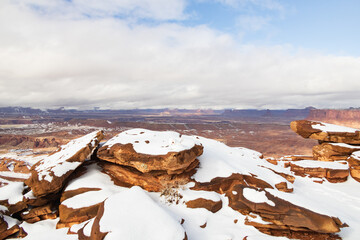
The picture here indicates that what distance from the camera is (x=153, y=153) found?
12836mm

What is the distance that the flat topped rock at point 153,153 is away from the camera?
12414mm

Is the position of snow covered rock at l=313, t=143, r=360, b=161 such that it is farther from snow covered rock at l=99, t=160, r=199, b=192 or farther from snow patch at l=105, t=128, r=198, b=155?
snow covered rock at l=99, t=160, r=199, b=192

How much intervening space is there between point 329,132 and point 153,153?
22560mm

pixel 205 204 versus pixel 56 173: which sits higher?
pixel 56 173

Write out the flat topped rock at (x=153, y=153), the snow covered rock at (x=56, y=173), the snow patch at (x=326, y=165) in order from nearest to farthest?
1. the snow covered rock at (x=56, y=173)
2. the flat topped rock at (x=153, y=153)
3. the snow patch at (x=326, y=165)

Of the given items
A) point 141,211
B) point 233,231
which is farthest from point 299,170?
point 141,211

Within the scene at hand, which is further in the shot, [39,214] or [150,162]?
[150,162]

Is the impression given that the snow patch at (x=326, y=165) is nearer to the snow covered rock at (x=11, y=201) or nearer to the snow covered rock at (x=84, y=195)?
the snow covered rock at (x=84, y=195)

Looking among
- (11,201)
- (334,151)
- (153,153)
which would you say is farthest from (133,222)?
(334,151)

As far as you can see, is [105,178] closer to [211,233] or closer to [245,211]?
[211,233]

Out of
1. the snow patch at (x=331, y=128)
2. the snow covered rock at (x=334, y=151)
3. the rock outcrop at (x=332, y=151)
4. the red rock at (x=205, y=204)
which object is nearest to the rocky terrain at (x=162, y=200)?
the red rock at (x=205, y=204)

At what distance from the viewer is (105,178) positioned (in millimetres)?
13336

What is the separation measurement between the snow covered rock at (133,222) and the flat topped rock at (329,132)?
2235cm

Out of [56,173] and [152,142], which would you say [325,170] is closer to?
[152,142]
